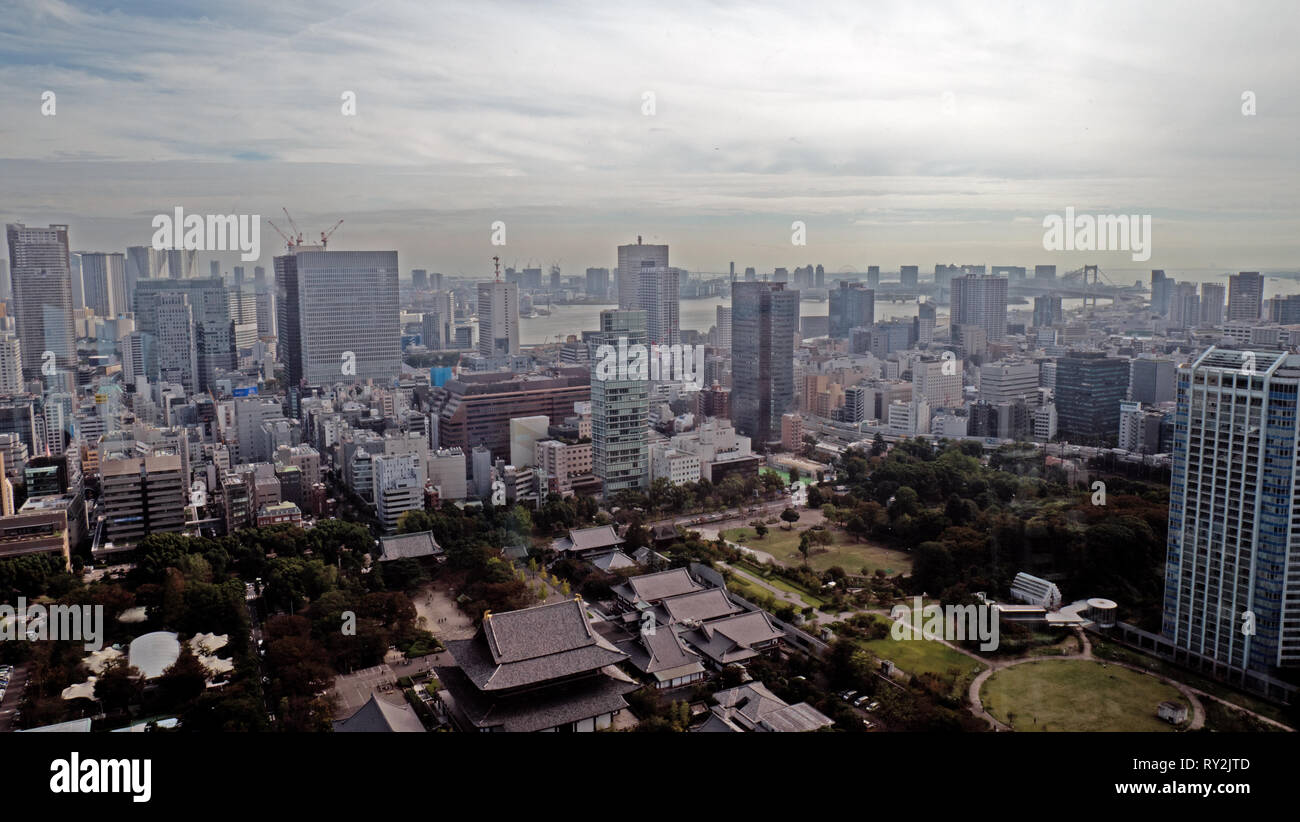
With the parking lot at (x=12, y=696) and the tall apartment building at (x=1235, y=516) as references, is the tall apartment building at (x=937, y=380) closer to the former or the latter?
the tall apartment building at (x=1235, y=516)

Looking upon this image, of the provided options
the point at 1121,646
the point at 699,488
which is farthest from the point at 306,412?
the point at 1121,646

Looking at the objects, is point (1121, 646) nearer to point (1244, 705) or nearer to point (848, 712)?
point (1244, 705)

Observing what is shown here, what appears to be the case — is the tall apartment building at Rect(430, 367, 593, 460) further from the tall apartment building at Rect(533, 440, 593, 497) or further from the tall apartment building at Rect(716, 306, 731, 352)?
the tall apartment building at Rect(716, 306, 731, 352)

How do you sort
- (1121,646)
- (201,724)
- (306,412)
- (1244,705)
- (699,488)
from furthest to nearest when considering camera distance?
(306,412), (699,488), (1121,646), (1244,705), (201,724)

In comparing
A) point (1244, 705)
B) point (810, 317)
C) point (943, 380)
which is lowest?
point (1244, 705)

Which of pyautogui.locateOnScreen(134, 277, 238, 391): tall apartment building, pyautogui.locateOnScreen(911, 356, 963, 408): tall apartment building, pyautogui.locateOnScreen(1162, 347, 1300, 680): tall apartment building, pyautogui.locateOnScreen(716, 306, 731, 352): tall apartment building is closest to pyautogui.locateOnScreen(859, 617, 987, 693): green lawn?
pyautogui.locateOnScreen(1162, 347, 1300, 680): tall apartment building
